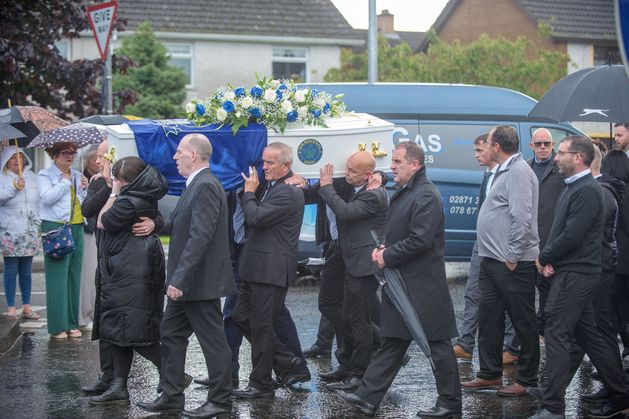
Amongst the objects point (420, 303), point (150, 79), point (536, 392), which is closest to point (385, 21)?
point (150, 79)

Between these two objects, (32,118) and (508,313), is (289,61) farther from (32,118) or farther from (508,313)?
(508,313)

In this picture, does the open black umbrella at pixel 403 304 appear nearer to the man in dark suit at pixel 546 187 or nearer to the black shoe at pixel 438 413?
the black shoe at pixel 438 413

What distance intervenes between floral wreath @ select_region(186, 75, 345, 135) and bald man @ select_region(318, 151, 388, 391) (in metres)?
0.50

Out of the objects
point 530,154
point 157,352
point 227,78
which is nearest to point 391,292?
point 157,352

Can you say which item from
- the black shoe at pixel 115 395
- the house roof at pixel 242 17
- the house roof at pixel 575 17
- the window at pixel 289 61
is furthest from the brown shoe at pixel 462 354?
the house roof at pixel 575 17

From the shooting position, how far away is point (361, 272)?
8.31 m

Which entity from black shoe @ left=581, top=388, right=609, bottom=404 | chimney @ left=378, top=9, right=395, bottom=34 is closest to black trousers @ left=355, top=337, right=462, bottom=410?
black shoe @ left=581, top=388, right=609, bottom=404

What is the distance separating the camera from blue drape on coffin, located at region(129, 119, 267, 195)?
8.18 meters

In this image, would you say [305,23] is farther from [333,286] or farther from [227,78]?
[333,286]

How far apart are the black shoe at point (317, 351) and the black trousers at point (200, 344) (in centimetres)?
227

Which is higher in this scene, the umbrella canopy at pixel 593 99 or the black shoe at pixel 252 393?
the umbrella canopy at pixel 593 99

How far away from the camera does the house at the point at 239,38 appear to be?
30.6 metres

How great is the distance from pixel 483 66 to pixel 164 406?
2208 cm

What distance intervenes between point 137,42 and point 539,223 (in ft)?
65.5
